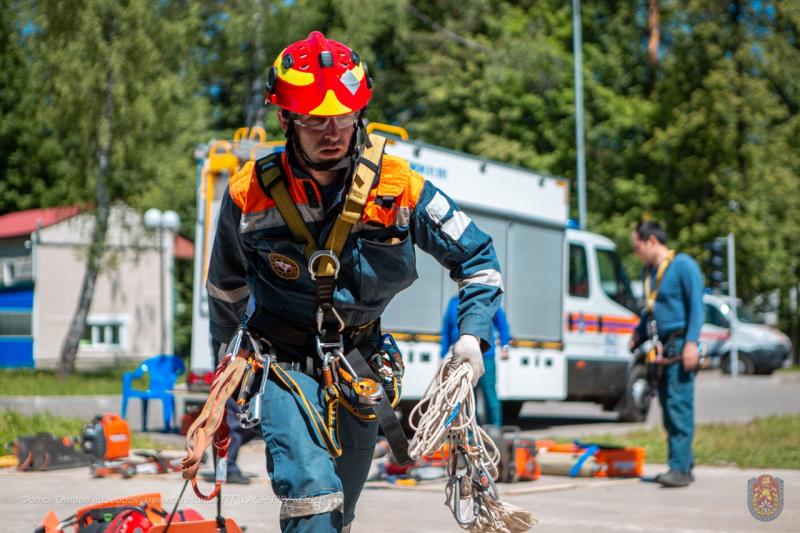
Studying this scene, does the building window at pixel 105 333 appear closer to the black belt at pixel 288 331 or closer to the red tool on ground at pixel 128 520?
the red tool on ground at pixel 128 520

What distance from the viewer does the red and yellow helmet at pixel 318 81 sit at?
3.77 metres

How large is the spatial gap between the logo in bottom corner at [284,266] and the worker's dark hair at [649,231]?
19.3ft

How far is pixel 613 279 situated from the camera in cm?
1544

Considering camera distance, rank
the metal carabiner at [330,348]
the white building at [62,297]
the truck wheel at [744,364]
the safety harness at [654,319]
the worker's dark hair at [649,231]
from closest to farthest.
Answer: the metal carabiner at [330,348] → the safety harness at [654,319] → the worker's dark hair at [649,231] → the truck wheel at [744,364] → the white building at [62,297]

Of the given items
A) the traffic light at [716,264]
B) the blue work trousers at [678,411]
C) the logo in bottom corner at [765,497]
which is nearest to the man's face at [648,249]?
the blue work trousers at [678,411]

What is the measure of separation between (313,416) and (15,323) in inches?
1294

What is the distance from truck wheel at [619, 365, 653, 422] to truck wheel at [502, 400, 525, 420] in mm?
1388

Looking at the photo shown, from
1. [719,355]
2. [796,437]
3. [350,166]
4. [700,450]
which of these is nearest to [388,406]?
[350,166]

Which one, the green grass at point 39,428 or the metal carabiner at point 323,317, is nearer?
the metal carabiner at point 323,317

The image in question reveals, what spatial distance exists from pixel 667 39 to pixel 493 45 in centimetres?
584

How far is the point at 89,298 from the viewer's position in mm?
26797

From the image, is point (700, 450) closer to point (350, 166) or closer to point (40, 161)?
point (350, 166)

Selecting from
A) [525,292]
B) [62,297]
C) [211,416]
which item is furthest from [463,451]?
[62,297]

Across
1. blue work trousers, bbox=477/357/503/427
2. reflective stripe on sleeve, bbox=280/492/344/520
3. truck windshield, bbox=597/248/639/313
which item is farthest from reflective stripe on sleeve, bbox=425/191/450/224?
truck windshield, bbox=597/248/639/313
